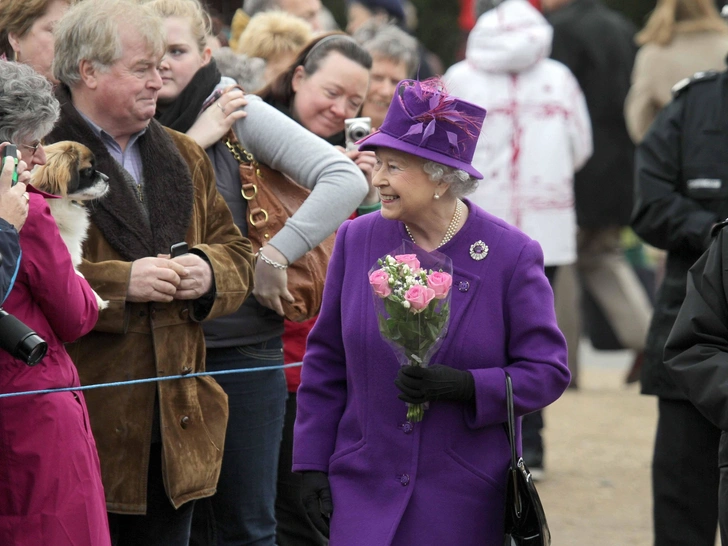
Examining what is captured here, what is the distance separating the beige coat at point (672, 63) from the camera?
8.27 metres

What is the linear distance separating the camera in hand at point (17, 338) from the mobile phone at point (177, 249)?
780mm

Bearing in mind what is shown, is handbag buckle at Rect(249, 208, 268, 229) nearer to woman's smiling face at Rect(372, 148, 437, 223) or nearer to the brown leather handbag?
the brown leather handbag

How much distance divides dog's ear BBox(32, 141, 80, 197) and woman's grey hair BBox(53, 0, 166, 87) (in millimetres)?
307

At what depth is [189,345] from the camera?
4.08m

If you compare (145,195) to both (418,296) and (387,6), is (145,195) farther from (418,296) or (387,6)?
(387,6)

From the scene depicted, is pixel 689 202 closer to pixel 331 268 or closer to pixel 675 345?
pixel 675 345

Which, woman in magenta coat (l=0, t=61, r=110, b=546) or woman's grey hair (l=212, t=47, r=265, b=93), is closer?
woman in magenta coat (l=0, t=61, r=110, b=546)

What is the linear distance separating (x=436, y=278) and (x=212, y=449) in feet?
3.54

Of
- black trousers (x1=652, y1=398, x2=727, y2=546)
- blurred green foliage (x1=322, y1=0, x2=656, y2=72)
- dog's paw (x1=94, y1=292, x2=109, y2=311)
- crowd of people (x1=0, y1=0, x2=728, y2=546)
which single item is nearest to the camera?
crowd of people (x1=0, y1=0, x2=728, y2=546)

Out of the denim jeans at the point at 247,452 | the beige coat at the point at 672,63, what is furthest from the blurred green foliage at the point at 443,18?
the denim jeans at the point at 247,452

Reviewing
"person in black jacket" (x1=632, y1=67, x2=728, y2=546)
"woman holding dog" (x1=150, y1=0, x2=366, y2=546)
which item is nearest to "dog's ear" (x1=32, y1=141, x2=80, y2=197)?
"woman holding dog" (x1=150, y1=0, x2=366, y2=546)

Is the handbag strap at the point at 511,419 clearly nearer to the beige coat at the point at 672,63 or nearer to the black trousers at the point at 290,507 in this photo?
the black trousers at the point at 290,507

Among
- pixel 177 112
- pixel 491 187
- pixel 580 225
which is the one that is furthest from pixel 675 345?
pixel 580 225

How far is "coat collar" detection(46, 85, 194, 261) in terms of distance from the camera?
3.93 m
